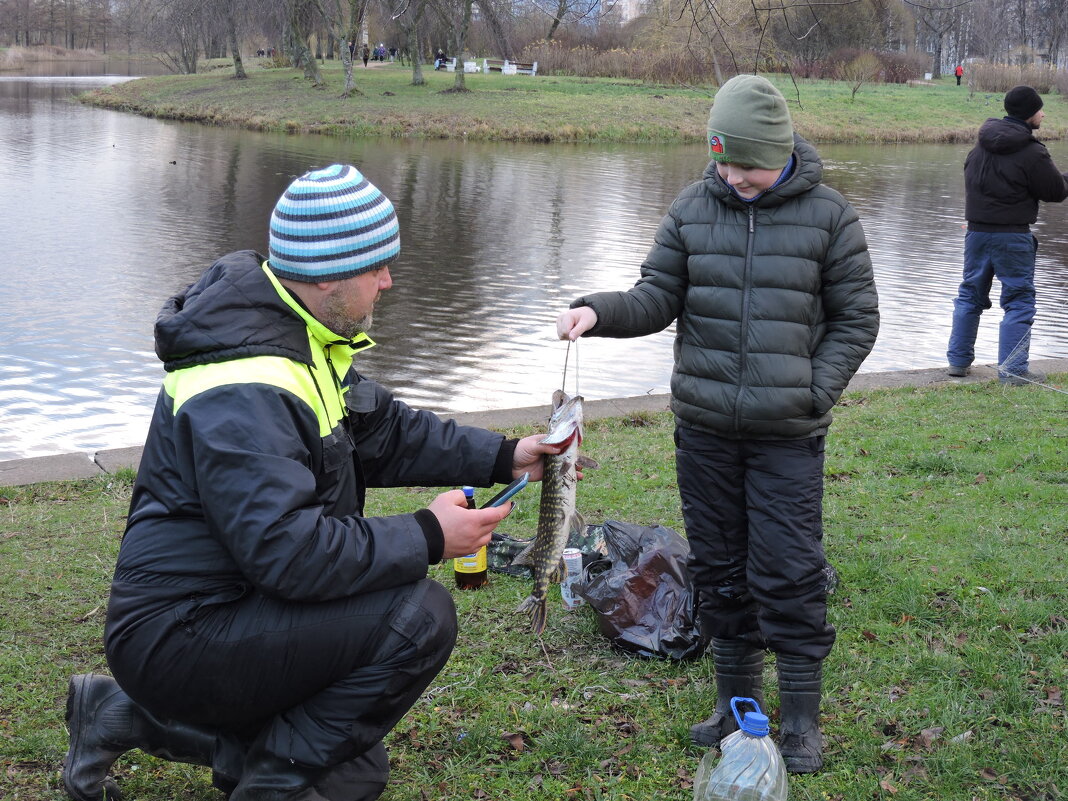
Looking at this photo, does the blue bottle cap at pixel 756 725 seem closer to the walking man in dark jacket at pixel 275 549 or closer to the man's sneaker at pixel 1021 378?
the walking man in dark jacket at pixel 275 549

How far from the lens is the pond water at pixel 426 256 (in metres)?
9.92

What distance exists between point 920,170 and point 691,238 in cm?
2928

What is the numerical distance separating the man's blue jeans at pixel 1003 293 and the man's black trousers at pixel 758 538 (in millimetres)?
5933

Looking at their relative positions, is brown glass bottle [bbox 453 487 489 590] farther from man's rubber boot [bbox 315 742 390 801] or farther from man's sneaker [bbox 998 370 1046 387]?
man's sneaker [bbox 998 370 1046 387]

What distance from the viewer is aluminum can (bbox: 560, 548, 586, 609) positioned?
474 centimetres

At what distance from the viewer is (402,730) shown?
386 cm

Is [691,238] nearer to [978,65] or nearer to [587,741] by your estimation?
[587,741]

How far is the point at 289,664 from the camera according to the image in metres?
2.90

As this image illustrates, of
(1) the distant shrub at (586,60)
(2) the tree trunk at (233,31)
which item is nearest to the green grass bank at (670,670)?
(2) the tree trunk at (233,31)

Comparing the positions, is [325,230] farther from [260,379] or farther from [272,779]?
[272,779]

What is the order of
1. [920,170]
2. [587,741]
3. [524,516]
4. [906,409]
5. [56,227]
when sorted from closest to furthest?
[587,741], [524,516], [906,409], [56,227], [920,170]

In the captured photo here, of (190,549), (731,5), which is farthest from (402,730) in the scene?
(731,5)

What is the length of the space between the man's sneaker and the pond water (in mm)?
1684

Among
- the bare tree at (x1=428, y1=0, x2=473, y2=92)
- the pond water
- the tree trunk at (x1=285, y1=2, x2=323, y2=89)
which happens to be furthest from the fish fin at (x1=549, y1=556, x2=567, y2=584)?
the tree trunk at (x1=285, y1=2, x2=323, y2=89)
